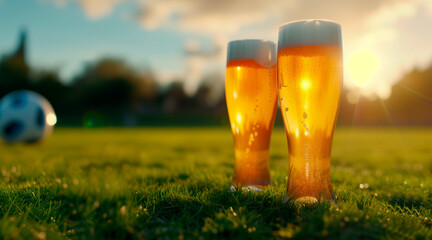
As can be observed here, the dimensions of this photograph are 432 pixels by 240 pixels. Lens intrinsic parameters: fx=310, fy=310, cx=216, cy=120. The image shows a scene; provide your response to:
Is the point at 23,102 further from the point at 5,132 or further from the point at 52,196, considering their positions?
the point at 52,196

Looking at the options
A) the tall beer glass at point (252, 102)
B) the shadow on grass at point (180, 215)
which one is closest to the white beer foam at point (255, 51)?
the tall beer glass at point (252, 102)

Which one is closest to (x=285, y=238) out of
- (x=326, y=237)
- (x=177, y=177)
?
(x=326, y=237)

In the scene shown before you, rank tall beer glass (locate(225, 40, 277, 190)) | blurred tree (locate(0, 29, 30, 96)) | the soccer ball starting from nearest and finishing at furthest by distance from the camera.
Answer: tall beer glass (locate(225, 40, 277, 190)) < the soccer ball < blurred tree (locate(0, 29, 30, 96))

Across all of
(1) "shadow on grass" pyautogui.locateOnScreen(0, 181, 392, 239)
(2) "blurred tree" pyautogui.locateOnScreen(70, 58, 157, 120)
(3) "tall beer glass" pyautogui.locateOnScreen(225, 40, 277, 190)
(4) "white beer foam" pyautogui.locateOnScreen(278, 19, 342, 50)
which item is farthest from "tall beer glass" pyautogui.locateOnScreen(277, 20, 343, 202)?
(2) "blurred tree" pyautogui.locateOnScreen(70, 58, 157, 120)

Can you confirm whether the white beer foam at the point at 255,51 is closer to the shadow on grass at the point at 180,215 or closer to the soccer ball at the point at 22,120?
the shadow on grass at the point at 180,215

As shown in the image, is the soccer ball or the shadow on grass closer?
the shadow on grass

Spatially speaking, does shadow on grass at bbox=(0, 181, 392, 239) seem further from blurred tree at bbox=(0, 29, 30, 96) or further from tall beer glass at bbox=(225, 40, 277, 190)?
blurred tree at bbox=(0, 29, 30, 96)
